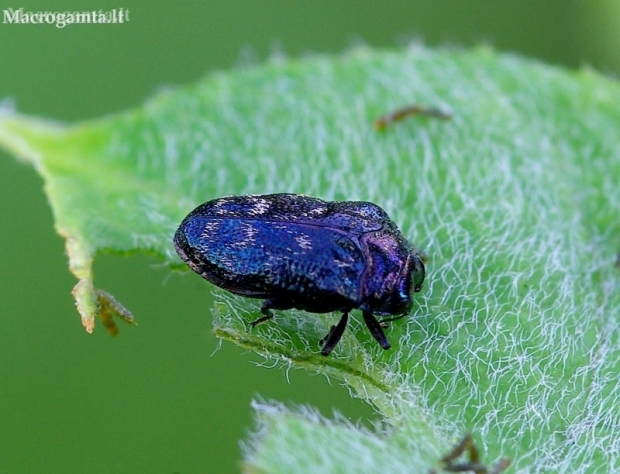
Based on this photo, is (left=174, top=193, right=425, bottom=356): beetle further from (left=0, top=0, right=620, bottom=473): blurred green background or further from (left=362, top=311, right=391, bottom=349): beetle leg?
(left=0, top=0, right=620, bottom=473): blurred green background

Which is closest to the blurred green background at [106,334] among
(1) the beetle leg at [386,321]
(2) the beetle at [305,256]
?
(2) the beetle at [305,256]

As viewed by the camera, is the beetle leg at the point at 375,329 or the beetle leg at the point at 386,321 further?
the beetle leg at the point at 386,321

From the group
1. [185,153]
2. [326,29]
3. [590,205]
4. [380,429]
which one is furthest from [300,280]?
[326,29]

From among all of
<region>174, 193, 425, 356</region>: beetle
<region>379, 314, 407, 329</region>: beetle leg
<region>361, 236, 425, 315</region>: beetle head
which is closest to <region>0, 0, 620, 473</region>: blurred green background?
<region>174, 193, 425, 356</region>: beetle

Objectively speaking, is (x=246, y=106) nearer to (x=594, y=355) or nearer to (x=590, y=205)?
(x=590, y=205)

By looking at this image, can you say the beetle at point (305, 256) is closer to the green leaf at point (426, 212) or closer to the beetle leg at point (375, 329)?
the beetle leg at point (375, 329)

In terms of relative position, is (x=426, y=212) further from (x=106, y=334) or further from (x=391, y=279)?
(x=106, y=334)
